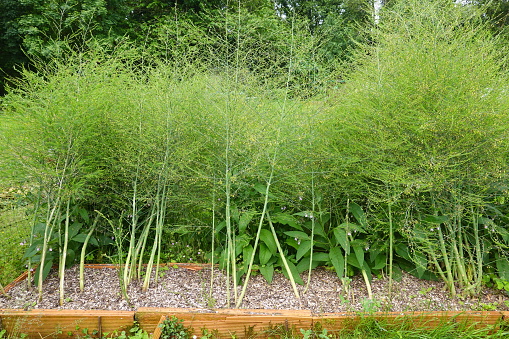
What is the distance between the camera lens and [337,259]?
2.36 meters

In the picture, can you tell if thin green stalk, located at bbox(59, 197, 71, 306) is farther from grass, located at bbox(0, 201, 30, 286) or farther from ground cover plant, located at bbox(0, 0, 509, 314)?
grass, located at bbox(0, 201, 30, 286)

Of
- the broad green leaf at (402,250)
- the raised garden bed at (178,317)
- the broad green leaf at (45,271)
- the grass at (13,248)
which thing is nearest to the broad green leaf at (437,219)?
the broad green leaf at (402,250)

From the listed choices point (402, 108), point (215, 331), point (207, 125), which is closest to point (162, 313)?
point (215, 331)

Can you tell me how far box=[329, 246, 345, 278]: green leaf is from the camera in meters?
2.30

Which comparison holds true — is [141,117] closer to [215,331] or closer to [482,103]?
[215,331]

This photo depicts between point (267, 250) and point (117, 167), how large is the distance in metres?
1.19

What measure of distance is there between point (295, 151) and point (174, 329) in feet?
4.39

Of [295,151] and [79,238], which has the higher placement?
[295,151]

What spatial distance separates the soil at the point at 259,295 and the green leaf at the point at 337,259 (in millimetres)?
174

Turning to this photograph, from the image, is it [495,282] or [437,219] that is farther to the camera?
[495,282]

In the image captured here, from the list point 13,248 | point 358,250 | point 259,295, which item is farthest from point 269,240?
point 13,248

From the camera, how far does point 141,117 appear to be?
2459 mm

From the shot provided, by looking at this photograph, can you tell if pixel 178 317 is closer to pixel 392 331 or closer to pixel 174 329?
pixel 174 329

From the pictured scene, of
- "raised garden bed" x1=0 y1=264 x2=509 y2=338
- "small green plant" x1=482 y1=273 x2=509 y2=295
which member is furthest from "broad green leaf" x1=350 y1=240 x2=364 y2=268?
"small green plant" x1=482 y1=273 x2=509 y2=295
